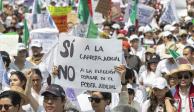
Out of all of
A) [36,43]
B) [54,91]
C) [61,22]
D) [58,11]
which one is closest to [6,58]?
[36,43]

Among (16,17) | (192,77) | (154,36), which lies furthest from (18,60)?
(16,17)

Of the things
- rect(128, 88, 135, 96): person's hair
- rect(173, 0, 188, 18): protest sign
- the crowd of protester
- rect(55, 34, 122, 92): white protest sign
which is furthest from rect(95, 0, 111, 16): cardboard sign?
rect(173, 0, 188, 18): protest sign

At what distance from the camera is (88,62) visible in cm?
799

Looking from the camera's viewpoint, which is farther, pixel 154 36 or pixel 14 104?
pixel 154 36

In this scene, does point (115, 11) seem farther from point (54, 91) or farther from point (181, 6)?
point (54, 91)

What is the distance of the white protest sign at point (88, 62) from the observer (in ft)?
25.6

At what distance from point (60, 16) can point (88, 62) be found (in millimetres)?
6136

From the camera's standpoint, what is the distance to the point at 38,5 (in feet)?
53.9

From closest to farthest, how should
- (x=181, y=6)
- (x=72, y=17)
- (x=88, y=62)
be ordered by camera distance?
1. (x=88, y=62)
2. (x=72, y=17)
3. (x=181, y=6)

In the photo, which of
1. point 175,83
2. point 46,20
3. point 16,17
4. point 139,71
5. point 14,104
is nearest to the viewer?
point 14,104

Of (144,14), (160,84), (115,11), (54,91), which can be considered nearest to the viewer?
(54,91)

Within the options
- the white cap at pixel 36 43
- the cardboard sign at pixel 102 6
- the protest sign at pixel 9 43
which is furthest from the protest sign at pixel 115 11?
the protest sign at pixel 9 43

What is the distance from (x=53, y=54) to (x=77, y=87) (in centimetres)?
193

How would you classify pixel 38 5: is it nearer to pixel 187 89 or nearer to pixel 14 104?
pixel 187 89
